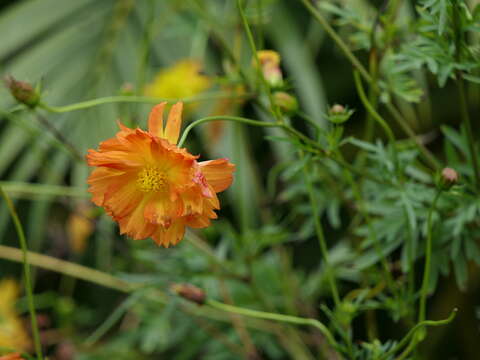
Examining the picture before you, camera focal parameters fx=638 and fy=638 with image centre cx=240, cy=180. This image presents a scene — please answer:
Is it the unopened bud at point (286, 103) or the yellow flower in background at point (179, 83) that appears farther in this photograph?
the yellow flower in background at point (179, 83)

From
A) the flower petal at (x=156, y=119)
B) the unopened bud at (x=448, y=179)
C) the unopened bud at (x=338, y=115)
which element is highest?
the flower petal at (x=156, y=119)

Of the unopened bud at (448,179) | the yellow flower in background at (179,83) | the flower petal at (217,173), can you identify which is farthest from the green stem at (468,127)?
the yellow flower in background at (179,83)

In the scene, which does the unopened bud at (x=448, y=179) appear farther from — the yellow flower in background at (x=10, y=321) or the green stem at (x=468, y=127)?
the yellow flower in background at (x=10, y=321)

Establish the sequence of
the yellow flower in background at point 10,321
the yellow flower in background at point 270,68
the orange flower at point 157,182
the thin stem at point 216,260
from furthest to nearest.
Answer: the yellow flower in background at point 10,321 < the thin stem at point 216,260 < the yellow flower in background at point 270,68 < the orange flower at point 157,182

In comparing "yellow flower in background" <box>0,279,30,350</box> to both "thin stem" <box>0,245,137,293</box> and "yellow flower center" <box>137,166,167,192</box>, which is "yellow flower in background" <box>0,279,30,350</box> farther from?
"yellow flower center" <box>137,166,167,192</box>

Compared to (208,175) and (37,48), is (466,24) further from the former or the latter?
(37,48)

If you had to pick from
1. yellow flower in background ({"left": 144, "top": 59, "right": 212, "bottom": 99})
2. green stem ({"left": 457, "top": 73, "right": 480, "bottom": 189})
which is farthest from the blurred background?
green stem ({"left": 457, "top": 73, "right": 480, "bottom": 189})
